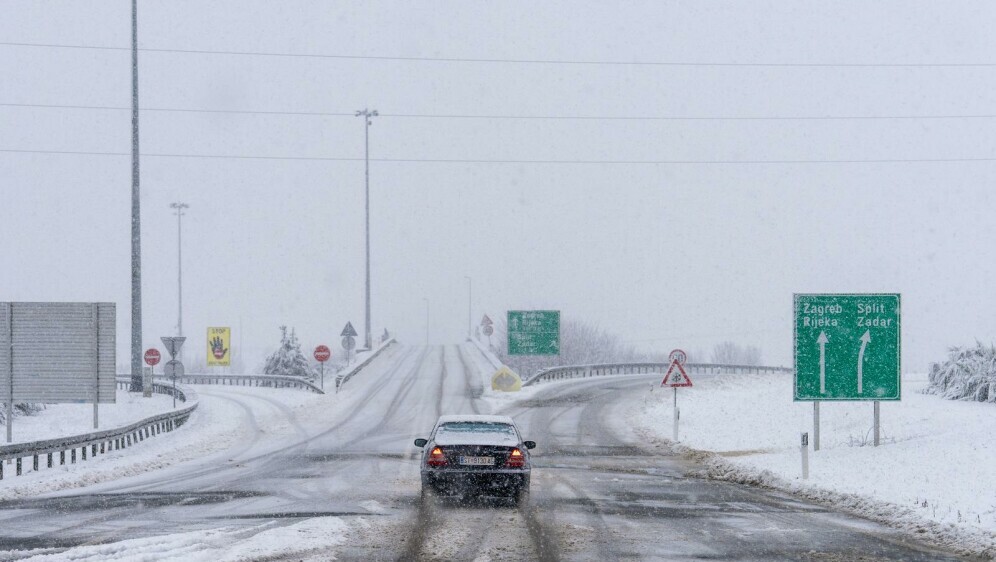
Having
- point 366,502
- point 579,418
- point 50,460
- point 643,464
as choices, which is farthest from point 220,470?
point 579,418

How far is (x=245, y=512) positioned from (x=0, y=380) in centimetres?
1259

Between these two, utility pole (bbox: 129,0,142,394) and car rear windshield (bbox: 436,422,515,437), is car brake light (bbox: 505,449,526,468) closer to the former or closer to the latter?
car rear windshield (bbox: 436,422,515,437)

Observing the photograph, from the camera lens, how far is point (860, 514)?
1436cm

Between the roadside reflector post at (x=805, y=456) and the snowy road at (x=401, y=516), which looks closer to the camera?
the snowy road at (x=401, y=516)

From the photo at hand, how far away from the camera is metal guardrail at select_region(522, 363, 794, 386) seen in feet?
180

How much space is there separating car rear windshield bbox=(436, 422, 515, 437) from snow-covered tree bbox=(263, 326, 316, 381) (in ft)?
162

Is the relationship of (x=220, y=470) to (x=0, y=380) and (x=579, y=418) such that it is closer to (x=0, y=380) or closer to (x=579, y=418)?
(x=0, y=380)

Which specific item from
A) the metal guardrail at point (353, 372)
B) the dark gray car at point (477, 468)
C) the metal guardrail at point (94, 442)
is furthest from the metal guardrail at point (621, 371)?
the dark gray car at point (477, 468)

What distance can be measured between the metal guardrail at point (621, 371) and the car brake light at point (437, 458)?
33.9 m

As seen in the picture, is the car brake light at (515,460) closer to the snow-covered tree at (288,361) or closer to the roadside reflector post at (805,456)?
the roadside reflector post at (805,456)

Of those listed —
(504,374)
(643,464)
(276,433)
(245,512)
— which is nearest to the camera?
(245,512)

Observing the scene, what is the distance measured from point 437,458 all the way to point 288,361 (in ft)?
171

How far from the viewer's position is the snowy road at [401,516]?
11.1 m

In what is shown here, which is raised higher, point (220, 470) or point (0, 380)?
point (0, 380)
